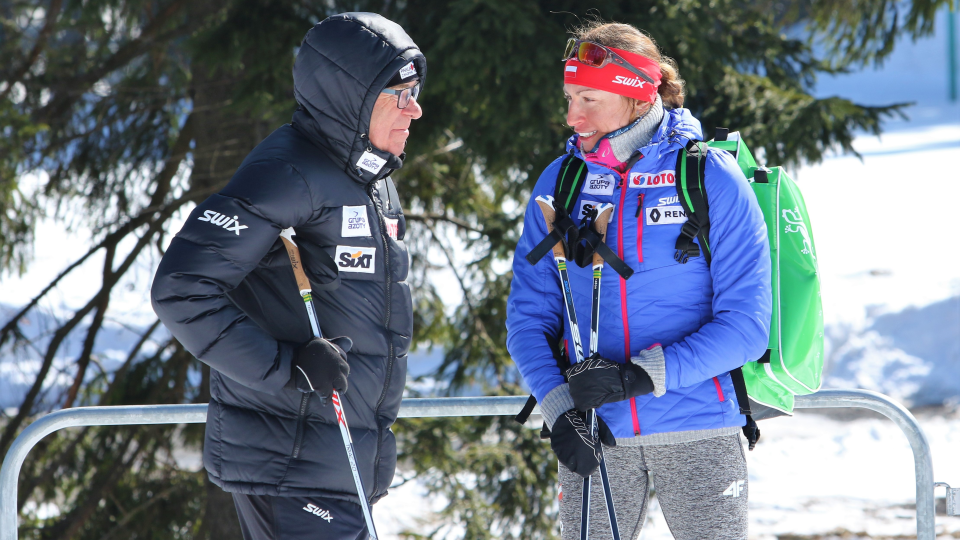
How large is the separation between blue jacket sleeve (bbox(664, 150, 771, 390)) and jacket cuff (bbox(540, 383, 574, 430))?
0.89 feet

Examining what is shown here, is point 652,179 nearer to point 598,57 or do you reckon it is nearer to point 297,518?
point 598,57

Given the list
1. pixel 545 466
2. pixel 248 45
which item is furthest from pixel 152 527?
pixel 248 45

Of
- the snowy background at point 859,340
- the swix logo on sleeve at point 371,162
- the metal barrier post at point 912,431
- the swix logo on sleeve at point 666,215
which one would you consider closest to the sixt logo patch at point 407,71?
the swix logo on sleeve at point 371,162

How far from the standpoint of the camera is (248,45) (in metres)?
4.66

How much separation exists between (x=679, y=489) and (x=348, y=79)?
1.34 meters

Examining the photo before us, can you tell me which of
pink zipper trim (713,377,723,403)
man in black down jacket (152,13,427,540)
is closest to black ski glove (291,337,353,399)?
man in black down jacket (152,13,427,540)

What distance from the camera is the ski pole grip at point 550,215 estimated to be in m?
2.33

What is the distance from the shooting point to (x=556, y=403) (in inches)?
90.0

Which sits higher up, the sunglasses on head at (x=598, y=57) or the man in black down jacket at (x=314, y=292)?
the sunglasses on head at (x=598, y=57)

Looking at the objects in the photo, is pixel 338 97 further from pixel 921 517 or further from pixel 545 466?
pixel 545 466

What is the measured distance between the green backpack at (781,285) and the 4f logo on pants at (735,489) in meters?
0.18

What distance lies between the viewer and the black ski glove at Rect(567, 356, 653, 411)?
2.15m

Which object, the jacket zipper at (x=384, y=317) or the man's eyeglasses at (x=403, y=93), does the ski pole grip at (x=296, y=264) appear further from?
the man's eyeglasses at (x=403, y=93)

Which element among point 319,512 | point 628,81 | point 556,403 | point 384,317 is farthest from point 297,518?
point 628,81
